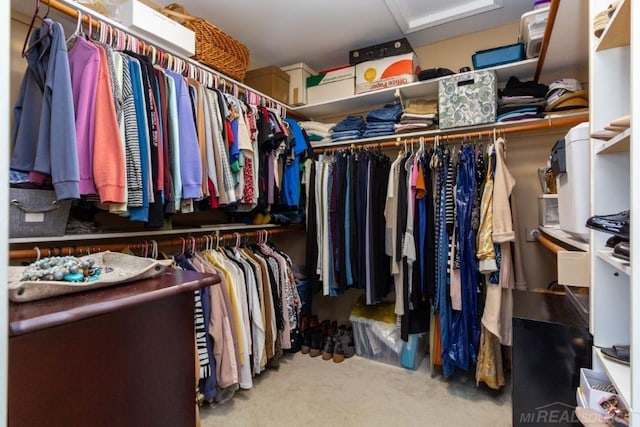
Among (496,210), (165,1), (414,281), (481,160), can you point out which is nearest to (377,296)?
(414,281)

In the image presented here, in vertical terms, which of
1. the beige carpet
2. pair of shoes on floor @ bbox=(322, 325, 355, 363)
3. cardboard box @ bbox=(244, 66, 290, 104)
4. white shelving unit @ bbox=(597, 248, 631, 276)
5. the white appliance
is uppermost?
cardboard box @ bbox=(244, 66, 290, 104)

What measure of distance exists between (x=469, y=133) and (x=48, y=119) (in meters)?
2.19

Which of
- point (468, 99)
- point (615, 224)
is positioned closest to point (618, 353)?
point (615, 224)

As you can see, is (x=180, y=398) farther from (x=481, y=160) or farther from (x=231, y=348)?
(x=481, y=160)

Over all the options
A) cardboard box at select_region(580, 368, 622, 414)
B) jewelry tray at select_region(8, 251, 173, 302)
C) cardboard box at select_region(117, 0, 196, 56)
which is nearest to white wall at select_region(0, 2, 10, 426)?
jewelry tray at select_region(8, 251, 173, 302)

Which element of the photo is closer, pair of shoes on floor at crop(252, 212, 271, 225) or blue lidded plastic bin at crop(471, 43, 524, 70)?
blue lidded plastic bin at crop(471, 43, 524, 70)

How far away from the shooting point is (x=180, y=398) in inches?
33.2

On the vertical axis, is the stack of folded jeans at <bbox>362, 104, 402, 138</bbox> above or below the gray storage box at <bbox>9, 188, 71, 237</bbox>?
above

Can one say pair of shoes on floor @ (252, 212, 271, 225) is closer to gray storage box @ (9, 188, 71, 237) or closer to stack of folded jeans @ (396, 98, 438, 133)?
stack of folded jeans @ (396, 98, 438, 133)

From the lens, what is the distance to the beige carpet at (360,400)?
174cm

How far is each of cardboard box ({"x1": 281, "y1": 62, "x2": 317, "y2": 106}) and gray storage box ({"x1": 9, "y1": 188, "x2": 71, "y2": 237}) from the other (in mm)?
1829

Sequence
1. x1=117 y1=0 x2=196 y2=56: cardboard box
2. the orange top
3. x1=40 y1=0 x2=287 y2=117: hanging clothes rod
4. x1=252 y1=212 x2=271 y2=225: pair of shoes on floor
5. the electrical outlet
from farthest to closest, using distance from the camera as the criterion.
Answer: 1. x1=252 y1=212 x2=271 y2=225: pair of shoes on floor
2. the electrical outlet
3. x1=117 y1=0 x2=196 y2=56: cardboard box
4. x1=40 y1=0 x2=287 y2=117: hanging clothes rod
5. the orange top

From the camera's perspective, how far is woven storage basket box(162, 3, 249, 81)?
189cm

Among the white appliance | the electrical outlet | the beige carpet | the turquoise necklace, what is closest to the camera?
the turquoise necklace
